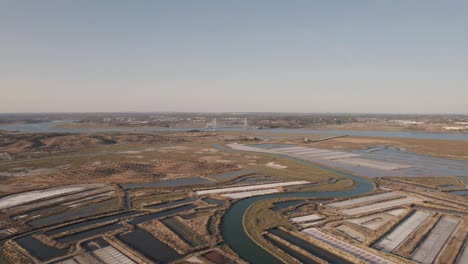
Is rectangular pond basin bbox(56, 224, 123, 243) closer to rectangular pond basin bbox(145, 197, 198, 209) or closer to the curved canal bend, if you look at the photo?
rectangular pond basin bbox(145, 197, 198, 209)

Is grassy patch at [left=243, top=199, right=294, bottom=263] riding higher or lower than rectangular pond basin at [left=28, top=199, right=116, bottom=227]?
higher

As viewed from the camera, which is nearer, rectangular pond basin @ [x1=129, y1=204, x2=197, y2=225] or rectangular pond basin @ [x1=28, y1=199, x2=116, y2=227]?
rectangular pond basin @ [x1=28, y1=199, x2=116, y2=227]

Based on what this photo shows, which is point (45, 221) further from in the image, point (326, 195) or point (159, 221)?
point (326, 195)

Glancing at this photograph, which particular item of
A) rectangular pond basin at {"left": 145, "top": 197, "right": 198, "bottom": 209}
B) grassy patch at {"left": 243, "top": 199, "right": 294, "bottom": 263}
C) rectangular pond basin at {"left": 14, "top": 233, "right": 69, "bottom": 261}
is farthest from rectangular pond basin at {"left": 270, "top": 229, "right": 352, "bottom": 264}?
rectangular pond basin at {"left": 14, "top": 233, "right": 69, "bottom": 261}

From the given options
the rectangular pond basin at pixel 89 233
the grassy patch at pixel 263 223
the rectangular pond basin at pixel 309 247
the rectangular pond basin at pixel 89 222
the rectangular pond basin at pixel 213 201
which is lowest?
the rectangular pond basin at pixel 213 201

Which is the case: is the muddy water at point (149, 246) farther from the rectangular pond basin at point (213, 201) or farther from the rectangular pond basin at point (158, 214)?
the rectangular pond basin at point (213, 201)

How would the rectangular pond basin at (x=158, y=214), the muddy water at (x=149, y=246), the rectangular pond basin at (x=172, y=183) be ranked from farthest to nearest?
1. the rectangular pond basin at (x=172, y=183)
2. the rectangular pond basin at (x=158, y=214)
3. the muddy water at (x=149, y=246)

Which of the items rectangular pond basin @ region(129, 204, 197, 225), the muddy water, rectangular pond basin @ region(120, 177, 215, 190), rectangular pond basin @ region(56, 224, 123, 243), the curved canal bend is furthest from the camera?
rectangular pond basin @ region(120, 177, 215, 190)

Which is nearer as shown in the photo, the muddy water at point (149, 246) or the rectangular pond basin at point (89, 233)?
the muddy water at point (149, 246)

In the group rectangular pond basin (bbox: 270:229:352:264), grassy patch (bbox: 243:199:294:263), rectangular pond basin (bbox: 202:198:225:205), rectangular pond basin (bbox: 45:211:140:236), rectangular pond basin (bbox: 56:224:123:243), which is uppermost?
grassy patch (bbox: 243:199:294:263)

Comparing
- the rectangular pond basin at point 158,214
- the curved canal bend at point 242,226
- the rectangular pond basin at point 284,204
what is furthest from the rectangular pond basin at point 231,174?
the rectangular pond basin at point 158,214
